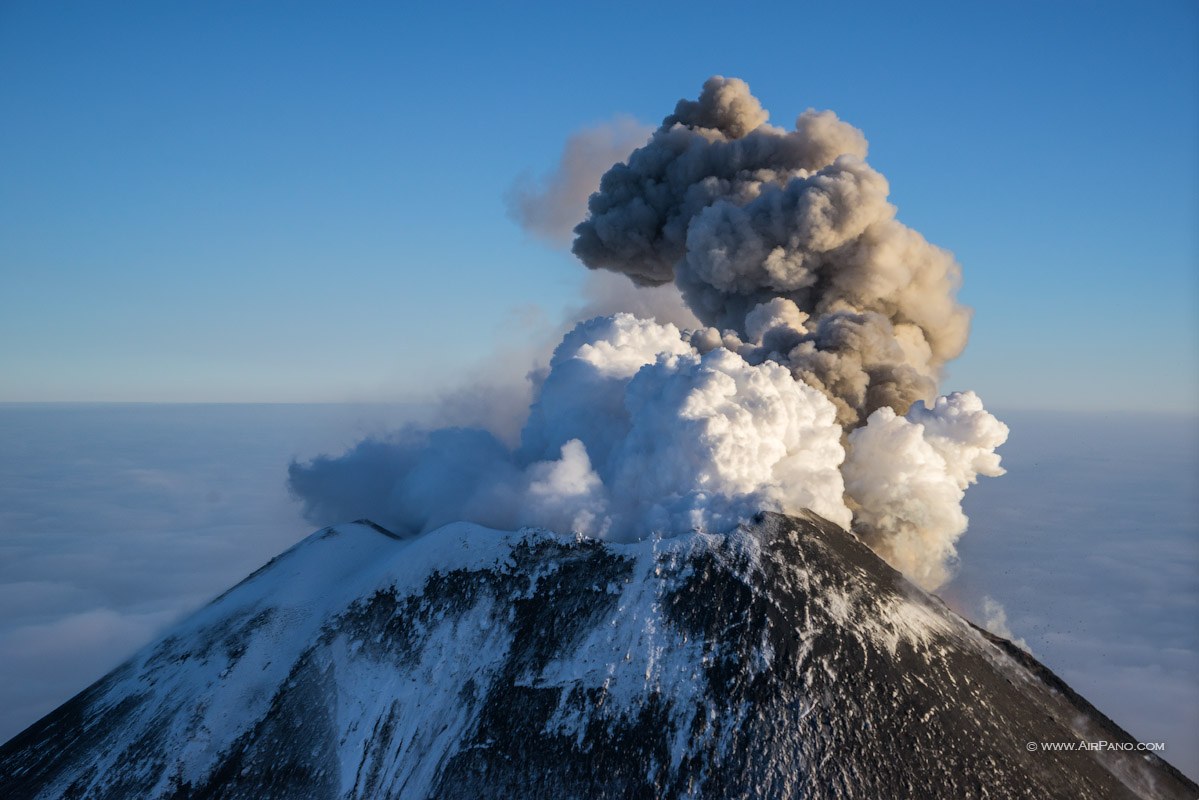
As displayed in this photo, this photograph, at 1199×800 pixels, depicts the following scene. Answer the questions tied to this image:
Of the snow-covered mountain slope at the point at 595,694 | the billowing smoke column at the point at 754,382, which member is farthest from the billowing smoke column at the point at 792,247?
the snow-covered mountain slope at the point at 595,694

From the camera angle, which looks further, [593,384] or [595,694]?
[593,384]

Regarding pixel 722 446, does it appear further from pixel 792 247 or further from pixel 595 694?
pixel 792 247

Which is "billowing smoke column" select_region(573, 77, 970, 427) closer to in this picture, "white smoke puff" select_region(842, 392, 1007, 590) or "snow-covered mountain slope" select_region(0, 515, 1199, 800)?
"white smoke puff" select_region(842, 392, 1007, 590)

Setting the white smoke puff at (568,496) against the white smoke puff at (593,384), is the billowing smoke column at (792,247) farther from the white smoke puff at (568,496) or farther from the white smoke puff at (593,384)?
the white smoke puff at (568,496)

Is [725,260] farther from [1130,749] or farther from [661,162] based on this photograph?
[1130,749]

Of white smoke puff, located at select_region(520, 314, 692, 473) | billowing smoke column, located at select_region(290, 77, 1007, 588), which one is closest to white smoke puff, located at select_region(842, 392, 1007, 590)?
billowing smoke column, located at select_region(290, 77, 1007, 588)

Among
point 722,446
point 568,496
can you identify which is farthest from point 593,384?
point 722,446

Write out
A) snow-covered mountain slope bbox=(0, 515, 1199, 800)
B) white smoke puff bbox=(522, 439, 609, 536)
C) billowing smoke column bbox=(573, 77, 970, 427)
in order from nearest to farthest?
snow-covered mountain slope bbox=(0, 515, 1199, 800)
white smoke puff bbox=(522, 439, 609, 536)
billowing smoke column bbox=(573, 77, 970, 427)
